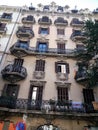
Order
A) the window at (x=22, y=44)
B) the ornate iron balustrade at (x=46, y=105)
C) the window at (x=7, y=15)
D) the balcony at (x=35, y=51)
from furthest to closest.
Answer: the window at (x=7, y=15) < the window at (x=22, y=44) < the balcony at (x=35, y=51) < the ornate iron balustrade at (x=46, y=105)

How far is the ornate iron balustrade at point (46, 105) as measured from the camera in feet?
45.6

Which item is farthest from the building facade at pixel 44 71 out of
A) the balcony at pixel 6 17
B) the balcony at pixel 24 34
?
the balcony at pixel 6 17

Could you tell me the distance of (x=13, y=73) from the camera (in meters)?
16.0

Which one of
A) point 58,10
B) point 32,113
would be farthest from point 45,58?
point 58,10

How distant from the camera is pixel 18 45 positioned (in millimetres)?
19703

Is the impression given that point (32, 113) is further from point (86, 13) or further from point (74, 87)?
point (86, 13)

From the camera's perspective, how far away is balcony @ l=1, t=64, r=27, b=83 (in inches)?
632

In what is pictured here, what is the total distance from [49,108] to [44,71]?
4.53 meters

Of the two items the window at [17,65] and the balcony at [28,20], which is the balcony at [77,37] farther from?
the window at [17,65]

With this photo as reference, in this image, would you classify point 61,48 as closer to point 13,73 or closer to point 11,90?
point 13,73

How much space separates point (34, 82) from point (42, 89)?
43.6 inches

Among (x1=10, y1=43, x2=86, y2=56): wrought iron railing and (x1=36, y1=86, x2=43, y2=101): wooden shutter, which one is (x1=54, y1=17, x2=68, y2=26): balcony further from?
(x1=36, y1=86, x2=43, y2=101): wooden shutter

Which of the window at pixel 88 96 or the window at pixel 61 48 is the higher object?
the window at pixel 61 48

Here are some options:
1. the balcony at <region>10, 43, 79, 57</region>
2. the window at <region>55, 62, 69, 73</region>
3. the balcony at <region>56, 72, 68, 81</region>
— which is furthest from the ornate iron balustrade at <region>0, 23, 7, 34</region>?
the balcony at <region>56, 72, 68, 81</region>
